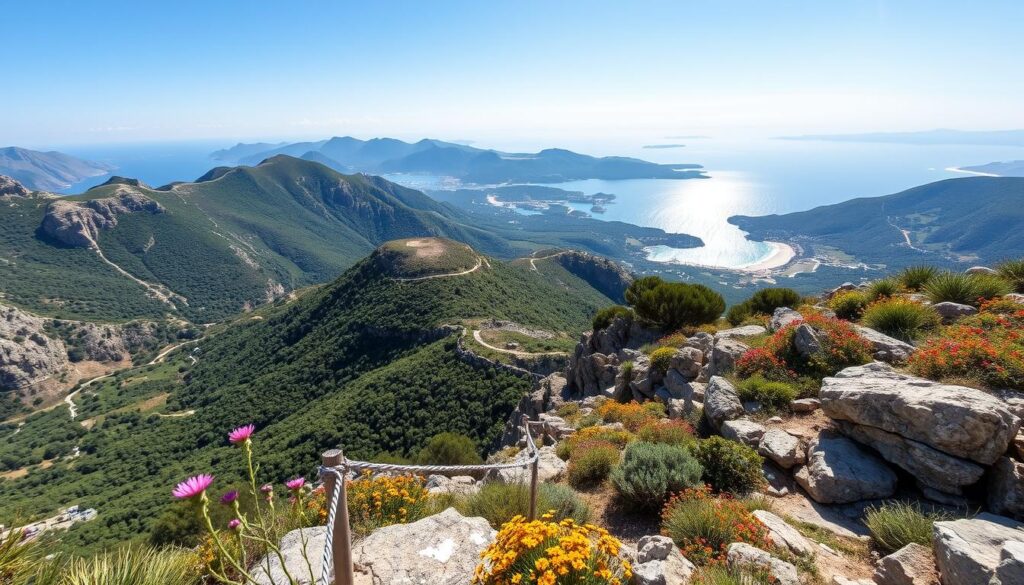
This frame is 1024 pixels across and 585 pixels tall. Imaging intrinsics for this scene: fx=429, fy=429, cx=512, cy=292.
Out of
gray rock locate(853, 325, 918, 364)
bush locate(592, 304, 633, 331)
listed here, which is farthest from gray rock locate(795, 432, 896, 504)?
bush locate(592, 304, 633, 331)

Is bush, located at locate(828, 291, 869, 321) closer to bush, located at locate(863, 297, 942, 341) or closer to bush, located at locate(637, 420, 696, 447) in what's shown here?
bush, located at locate(863, 297, 942, 341)

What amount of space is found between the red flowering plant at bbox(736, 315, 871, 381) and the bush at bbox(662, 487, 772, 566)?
478 centimetres

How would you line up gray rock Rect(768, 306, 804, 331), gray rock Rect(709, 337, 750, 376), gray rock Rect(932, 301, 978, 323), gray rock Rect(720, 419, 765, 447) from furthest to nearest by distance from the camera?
1. gray rock Rect(768, 306, 804, 331)
2. gray rock Rect(709, 337, 750, 376)
3. gray rock Rect(932, 301, 978, 323)
4. gray rock Rect(720, 419, 765, 447)

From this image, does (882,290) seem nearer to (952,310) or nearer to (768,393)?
(952,310)

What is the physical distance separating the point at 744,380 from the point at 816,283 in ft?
536

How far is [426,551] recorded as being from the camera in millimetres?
4684

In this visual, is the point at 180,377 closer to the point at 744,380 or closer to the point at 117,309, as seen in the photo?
the point at 117,309

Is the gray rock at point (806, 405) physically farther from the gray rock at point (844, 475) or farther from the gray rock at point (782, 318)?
the gray rock at point (782, 318)

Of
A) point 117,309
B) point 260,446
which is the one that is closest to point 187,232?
point 117,309

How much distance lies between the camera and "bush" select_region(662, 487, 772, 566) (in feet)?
16.5

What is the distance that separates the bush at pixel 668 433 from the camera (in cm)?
829

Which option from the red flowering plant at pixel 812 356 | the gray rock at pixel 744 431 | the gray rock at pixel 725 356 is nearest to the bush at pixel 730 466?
the gray rock at pixel 744 431

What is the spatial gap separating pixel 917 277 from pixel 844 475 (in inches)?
432

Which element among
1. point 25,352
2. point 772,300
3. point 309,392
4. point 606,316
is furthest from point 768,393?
point 25,352
